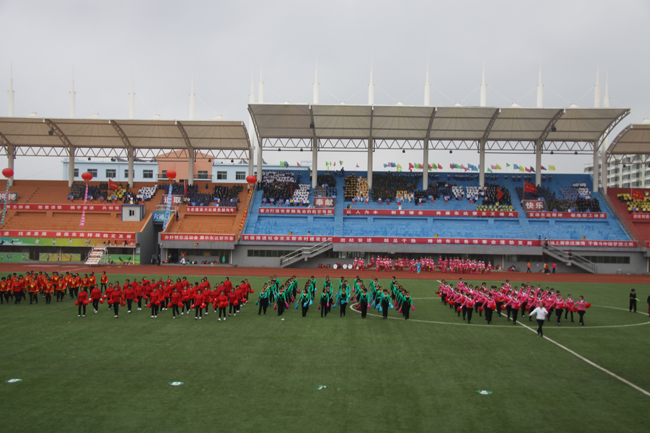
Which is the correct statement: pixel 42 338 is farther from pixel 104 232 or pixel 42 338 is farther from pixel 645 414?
pixel 104 232

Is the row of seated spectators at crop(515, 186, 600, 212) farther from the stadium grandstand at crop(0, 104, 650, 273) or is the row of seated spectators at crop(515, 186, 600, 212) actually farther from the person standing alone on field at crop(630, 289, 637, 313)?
the person standing alone on field at crop(630, 289, 637, 313)

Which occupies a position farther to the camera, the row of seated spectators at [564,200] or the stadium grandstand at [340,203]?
the row of seated spectators at [564,200]

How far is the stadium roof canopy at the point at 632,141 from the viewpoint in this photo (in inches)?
1757

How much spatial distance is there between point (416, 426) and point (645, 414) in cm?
472

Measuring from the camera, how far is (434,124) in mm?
45594

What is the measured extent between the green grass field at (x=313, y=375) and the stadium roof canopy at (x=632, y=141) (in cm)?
3533

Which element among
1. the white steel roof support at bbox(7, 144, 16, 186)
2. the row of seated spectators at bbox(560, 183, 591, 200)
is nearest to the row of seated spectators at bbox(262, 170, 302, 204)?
the white steel roof support at bbox(7, 144, 16, 186)

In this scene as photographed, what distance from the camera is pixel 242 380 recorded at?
10.3 m

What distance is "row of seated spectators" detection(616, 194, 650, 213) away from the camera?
45344 mm

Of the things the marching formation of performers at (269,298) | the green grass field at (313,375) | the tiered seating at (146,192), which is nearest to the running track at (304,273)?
the tiered seating at (146,192)

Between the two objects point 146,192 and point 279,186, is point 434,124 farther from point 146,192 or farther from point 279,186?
point 146,192

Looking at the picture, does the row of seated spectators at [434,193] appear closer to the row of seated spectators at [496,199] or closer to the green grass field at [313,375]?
the row of seated spectators at [496,199]

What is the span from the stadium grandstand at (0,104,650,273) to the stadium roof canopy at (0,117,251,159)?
193 mm

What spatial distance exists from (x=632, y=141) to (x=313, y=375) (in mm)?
50884
